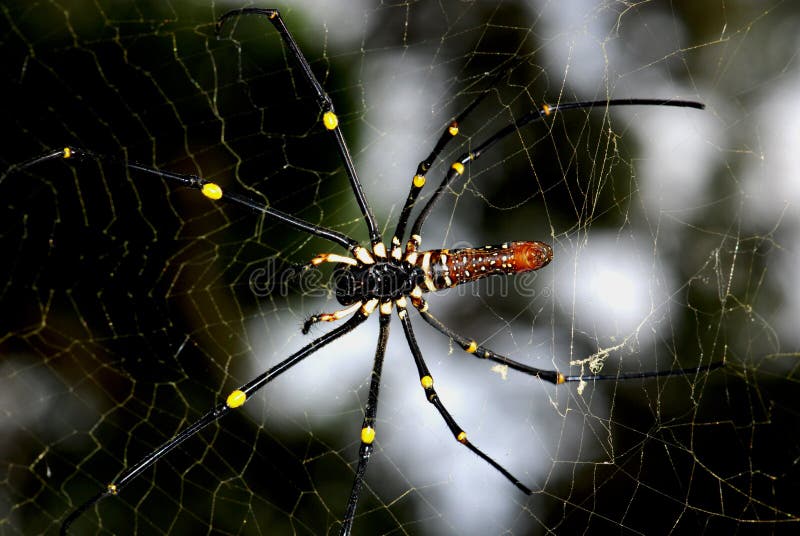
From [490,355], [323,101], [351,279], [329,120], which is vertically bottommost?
[490,355]

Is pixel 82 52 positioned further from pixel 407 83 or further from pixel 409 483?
pixel 409 483

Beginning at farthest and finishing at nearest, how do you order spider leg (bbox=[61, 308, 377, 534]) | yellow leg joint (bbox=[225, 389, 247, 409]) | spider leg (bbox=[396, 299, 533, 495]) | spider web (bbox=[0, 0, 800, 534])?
spider web (bbox=[0, 0, 800, 534]) → spider leg (bbox=[396, 299, 533, 495]) → yellow leg joint (bbox=[225, 389, 247, 409]) → spider leg (bbox=[61, 308, 377, 534])

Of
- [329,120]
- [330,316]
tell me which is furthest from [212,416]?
[329,120]

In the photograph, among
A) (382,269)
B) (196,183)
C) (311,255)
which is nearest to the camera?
(196,183)

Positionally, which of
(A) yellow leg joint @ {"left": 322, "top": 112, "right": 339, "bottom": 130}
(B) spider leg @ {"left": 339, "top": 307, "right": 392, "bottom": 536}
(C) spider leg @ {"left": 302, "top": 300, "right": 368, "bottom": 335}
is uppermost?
(A) yellow leg joint @ {"left": 322, "top": 112, "right": 339, "bottom": 130}

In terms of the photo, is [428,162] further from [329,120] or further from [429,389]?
[429,389]

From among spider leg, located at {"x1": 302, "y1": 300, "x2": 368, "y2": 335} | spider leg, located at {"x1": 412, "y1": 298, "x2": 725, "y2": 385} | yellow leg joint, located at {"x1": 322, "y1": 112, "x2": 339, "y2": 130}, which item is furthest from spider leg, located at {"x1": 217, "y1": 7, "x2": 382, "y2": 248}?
spider leg, located at {"x1": 412, "y1": 298, "x2": 725, "y2": 385}

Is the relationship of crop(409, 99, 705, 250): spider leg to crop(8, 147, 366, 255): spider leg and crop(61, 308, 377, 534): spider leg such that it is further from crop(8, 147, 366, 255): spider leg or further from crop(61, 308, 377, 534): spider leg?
crop(61, 308, 377, 534): spider leg

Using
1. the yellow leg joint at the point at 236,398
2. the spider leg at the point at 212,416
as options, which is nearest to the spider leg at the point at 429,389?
the spider leg at the point at 212,416
